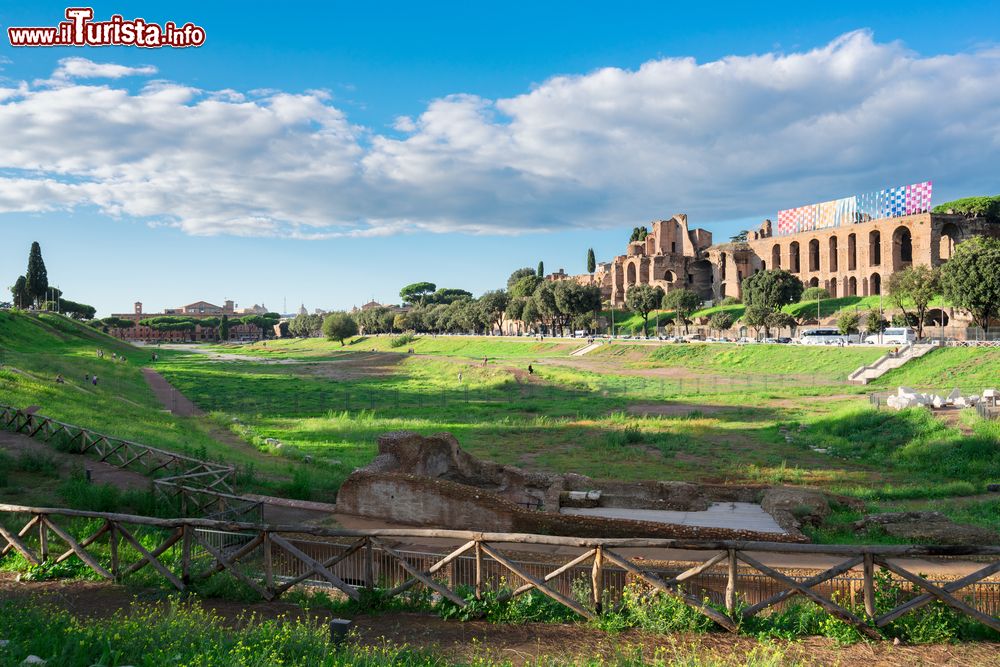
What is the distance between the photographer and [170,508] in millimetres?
12461

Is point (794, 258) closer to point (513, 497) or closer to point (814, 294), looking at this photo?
point (814, 294)

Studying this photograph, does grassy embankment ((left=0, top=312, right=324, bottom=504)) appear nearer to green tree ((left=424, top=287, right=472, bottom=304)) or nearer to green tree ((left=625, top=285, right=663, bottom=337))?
green tree ((left=625, top=285, right=663, bottom=337))

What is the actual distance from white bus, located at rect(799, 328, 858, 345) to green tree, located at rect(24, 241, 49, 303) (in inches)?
4059

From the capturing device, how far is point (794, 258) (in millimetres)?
90688


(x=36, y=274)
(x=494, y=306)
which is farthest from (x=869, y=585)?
(x=36, y=274)

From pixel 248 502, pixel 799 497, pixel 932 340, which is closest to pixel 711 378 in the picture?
pixel 932 340

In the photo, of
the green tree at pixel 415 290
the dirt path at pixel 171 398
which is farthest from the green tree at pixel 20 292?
the green tree at pixel 415 290

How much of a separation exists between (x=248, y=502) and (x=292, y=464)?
6.93 m

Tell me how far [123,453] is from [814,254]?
91.2 m

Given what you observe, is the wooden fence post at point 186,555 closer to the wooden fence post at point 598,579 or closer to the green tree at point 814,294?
the wooden fence post at point 598,579

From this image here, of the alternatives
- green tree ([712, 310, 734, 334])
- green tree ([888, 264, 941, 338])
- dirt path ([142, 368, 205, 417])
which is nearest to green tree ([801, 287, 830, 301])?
green tree ([712, 310, 734, 334])

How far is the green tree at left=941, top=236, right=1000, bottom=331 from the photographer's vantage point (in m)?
44.8

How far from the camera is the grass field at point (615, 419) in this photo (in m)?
19.1

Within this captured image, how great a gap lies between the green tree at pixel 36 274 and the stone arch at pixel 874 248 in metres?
116
